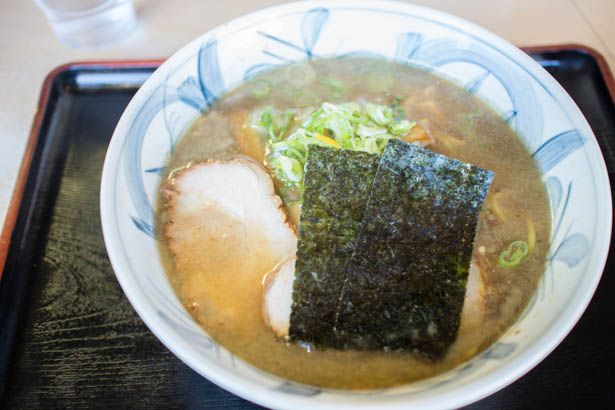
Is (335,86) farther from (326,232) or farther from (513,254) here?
(513,254)

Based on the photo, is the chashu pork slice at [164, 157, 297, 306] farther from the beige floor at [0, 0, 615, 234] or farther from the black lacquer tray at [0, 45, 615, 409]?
the beige floor at [0, 0, 615, 234]

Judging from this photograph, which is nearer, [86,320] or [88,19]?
[86,320]

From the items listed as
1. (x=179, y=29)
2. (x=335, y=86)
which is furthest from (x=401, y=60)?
(x=179, y=29)

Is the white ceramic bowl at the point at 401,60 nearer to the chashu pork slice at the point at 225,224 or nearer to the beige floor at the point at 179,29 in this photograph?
the chashu pork slice at the point at 225,224

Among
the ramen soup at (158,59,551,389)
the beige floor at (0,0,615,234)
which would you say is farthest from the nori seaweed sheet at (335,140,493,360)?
the beige floor at (0,0,615,234)

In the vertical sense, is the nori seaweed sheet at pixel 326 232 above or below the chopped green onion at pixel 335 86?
below

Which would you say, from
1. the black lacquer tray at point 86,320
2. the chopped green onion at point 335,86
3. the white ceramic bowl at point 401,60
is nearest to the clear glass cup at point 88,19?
the black lacquer tray at point 86,320
